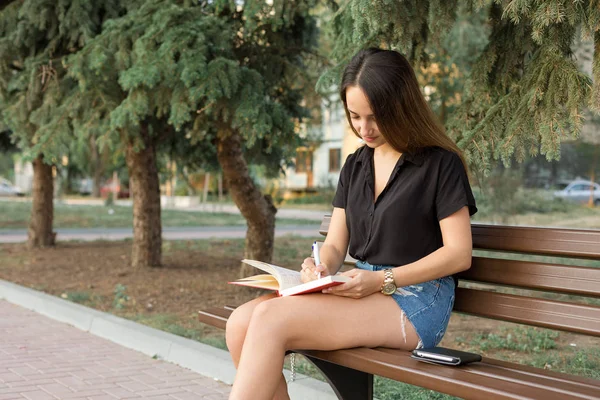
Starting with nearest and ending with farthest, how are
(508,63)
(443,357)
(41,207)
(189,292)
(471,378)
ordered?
(471,378) < (443,357) < (508,63) < (189,292) < (41,207)

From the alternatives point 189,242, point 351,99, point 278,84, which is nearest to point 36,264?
point 189,242

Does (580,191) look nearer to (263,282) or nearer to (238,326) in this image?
(263,282)

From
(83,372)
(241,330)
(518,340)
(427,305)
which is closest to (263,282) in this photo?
(241,330)

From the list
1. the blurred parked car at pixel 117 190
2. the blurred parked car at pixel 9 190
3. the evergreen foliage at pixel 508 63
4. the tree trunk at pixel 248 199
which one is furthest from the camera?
the blurred parked car at pixel 9 190

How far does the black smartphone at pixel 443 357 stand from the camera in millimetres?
2764

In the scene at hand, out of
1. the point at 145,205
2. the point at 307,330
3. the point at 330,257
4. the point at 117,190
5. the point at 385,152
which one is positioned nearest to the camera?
the point at 307,330

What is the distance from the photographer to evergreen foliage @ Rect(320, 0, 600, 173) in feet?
13.4

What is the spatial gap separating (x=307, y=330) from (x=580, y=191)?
26.1 meters

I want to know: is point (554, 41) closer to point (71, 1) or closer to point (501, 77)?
point (501, 77)

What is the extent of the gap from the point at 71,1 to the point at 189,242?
642cm

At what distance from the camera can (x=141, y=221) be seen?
9.89m

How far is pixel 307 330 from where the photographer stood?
2895 mm

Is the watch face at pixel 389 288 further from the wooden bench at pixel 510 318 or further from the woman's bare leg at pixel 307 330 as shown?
the wooden bench at pixel 510 318

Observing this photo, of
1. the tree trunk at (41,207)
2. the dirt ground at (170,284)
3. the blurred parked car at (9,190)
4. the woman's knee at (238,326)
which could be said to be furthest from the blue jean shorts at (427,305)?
the blurred parked car at (9,190)
